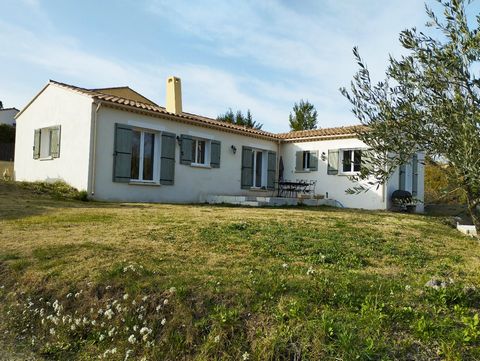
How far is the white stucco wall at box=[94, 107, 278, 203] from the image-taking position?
13.4 m

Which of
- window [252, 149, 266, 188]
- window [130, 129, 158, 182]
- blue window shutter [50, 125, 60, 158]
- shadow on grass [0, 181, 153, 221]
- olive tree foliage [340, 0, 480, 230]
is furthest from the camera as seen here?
window [252, 149, 266, 188]

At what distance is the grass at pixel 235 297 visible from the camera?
3.26m

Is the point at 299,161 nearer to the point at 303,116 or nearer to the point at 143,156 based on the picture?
the point at 143,156

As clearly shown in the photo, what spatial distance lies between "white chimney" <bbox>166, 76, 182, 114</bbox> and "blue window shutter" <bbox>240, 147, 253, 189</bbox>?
3310 millimetres

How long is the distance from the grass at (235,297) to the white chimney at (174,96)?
40.6 ft

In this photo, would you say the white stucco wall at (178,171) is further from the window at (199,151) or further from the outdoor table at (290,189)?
the outdoor table at (290,189)

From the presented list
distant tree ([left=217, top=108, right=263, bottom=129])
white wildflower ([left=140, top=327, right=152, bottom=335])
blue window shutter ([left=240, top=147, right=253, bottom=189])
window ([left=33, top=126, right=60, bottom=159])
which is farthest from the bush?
distant tree ([left=217, top=108, right=263, bottom=129])

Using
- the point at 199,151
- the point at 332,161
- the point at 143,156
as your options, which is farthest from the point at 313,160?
the point at 143,156

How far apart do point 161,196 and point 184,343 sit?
38.3 feet

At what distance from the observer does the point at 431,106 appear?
3734 mm

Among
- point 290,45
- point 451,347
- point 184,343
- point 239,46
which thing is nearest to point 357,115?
point 451,347

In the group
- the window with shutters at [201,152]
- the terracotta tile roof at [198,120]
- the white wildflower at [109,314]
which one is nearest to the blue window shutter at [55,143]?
the terracotta tile roof at [198,120]

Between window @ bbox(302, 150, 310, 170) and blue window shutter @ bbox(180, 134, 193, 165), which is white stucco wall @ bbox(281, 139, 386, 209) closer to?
window @ bbox(302, 150, 310, 170)

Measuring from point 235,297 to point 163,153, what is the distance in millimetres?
11505
